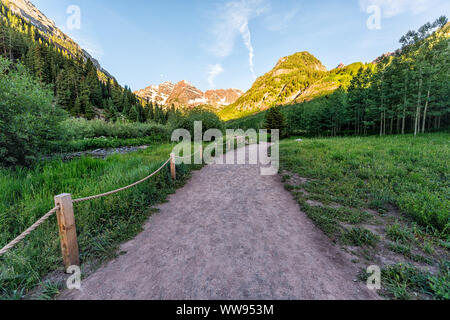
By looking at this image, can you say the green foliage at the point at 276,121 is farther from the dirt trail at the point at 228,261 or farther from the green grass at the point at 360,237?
the green grass at the point at 360,237

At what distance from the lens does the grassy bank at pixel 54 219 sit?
238 centimetres

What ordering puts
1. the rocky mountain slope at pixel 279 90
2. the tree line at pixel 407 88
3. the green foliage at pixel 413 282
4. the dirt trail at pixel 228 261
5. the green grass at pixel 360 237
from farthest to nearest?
1. the rocky mountain slope at pixel 279 90
2. the tree line at pixel 407 88
3. the green grass at pixel 360 237
4. the dirt trail at pixel 228 261
5. the green foliage at pixel 413 282

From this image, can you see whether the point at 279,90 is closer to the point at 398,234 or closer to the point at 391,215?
the point at 391,215

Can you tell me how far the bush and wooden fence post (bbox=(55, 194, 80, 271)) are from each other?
20.2 ft

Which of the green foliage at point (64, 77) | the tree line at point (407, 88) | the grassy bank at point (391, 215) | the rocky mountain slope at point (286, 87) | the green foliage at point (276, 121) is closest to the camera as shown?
the grassy bank at point (391, 215)

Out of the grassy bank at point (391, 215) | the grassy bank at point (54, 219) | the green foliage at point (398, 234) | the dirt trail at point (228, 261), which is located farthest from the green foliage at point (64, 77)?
Answer: the green foliage at point (398, 234)

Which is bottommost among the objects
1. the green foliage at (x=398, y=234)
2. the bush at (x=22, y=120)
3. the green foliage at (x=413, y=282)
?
the green foliage at (x=413, y=282)

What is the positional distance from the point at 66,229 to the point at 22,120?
7.11 meters

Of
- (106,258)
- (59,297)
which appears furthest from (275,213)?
(59,297)

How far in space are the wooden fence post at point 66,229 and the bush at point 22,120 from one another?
616cm

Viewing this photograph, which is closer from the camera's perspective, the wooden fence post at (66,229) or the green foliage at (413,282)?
the green foliage at (413,282)

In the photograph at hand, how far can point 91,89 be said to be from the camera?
2277 inches

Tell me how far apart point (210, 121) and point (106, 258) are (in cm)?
1727

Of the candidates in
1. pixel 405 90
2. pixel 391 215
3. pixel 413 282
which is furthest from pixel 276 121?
pixel 413 282
